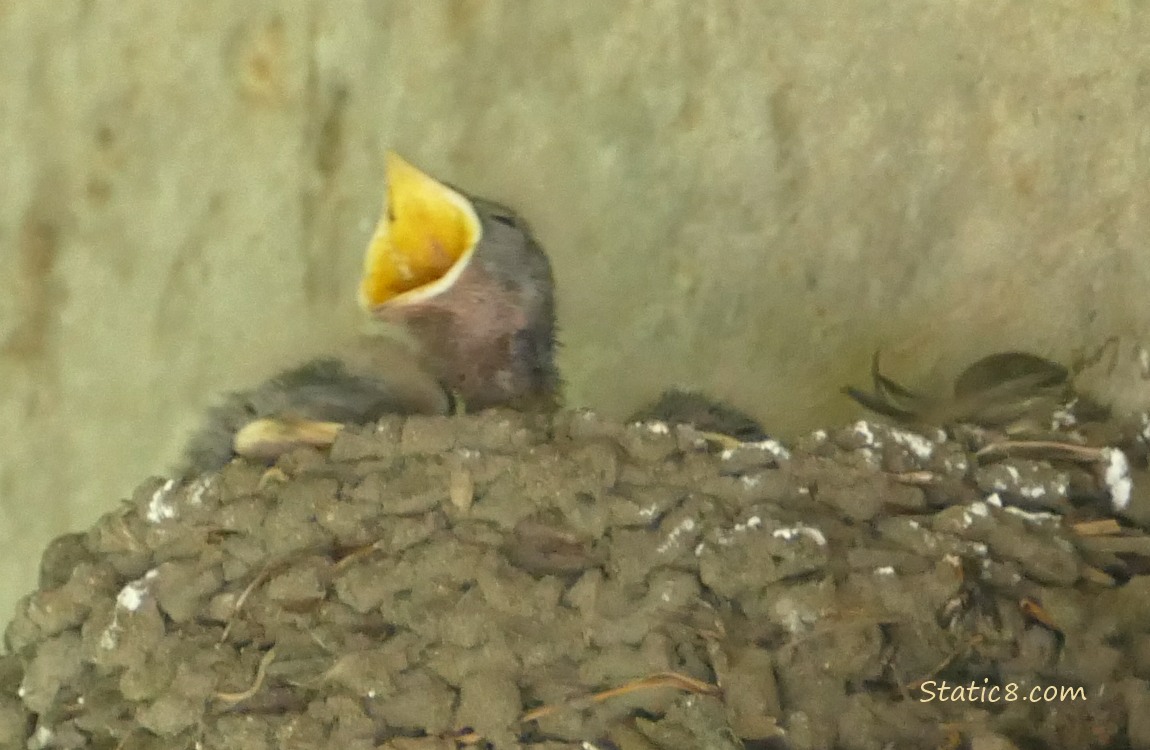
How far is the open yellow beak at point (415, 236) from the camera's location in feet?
3.95

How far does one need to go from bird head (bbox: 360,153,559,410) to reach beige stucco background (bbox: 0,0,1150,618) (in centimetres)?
17

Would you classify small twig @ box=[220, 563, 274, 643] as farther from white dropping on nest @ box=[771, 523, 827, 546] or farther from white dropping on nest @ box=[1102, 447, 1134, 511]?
white dropping on nest @ box=[1102, 447, 1134, 511]

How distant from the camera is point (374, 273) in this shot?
1207mm

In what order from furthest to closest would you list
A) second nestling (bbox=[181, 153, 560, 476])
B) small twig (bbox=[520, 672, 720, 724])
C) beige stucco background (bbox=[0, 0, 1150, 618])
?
beige stucco background (bbox=[0, 0, 1150, 618])
second nestling (bbox=[181, 153, 560, 476])
small twig (bbox=[520, 672, 720, 724])

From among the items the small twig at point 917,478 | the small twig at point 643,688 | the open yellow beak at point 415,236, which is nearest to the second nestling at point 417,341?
the open yellow beak at point 415,236

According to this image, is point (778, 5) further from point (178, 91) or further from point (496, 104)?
point (178, 91)

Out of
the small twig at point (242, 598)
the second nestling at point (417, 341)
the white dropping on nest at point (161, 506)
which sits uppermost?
the second nestling at point (417, 341)

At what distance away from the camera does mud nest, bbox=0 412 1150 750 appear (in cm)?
93

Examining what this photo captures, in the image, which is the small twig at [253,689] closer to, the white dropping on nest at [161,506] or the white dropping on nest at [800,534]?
the white dropping on nest at [161,506]

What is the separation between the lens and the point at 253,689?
978mm

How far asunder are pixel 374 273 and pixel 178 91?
1.86 feet

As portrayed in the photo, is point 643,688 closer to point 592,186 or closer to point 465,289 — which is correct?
point 465,289

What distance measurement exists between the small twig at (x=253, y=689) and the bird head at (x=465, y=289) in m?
0.35

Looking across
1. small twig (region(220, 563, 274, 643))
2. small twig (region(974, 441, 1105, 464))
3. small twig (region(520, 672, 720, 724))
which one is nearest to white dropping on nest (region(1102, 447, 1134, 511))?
small twig (region(974, 441, 1105, 464))
